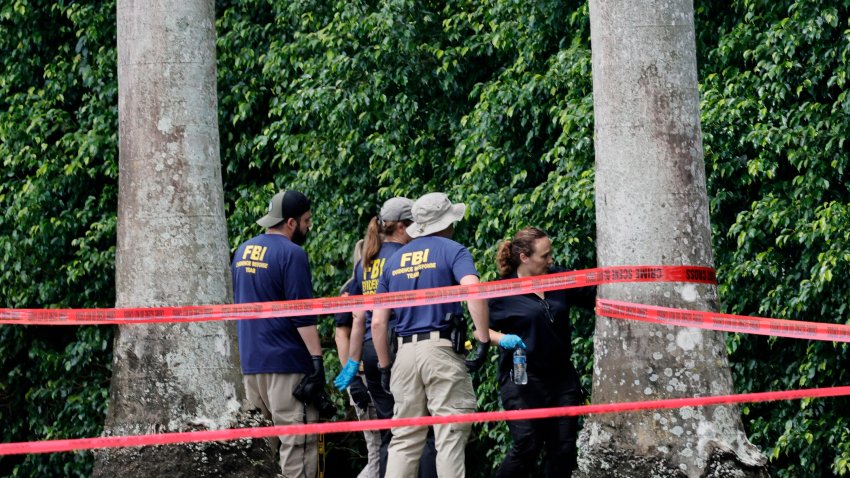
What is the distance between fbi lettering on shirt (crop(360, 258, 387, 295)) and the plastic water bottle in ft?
3.41

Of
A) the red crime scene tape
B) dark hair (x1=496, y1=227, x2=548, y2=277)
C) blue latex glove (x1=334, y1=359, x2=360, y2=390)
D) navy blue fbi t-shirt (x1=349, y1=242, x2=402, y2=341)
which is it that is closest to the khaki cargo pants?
navy blue fbi t-shirt (x1=349, y1=242, x2=402, y2=341)

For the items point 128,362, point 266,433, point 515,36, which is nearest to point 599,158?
point 266,433

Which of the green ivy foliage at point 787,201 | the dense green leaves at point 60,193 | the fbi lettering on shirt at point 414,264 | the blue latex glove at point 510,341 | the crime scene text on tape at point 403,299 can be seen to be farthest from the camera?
the dense green leaves at point 60,193

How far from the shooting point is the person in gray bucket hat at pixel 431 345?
7047 mm

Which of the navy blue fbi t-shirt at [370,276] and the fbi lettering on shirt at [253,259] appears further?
the navy blue fbi t-shirt at [370,276]

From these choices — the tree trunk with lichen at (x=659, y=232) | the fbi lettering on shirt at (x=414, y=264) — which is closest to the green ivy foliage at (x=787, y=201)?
the tree trunk with lichen at (x=659, y=232)

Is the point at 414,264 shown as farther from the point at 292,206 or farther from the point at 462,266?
the point at 292,206

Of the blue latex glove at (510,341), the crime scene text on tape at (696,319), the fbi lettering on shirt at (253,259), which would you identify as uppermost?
the fbi lettering on shirt at (253,259)

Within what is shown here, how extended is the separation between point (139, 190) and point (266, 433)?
2320 millimetres

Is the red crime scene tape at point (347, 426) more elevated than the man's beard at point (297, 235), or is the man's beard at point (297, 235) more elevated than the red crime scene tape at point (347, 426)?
the man's beard at point (297, 235)

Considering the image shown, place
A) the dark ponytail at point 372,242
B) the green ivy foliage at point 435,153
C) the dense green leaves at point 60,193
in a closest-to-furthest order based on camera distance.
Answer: the dark ponytail at point 372,242 < the green ivy foliage at point 435,153 < the dense green leaves at point 60,193

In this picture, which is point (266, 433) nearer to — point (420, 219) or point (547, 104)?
point (420, 219)

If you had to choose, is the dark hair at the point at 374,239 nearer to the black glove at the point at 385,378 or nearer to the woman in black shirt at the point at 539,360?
the black glove at the point at 385,378

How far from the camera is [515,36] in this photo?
34.6ft
